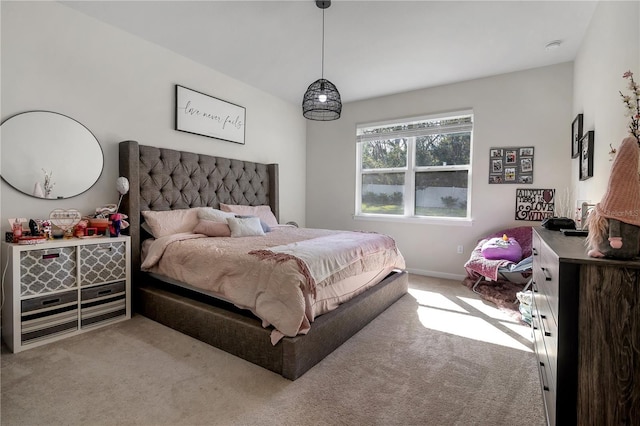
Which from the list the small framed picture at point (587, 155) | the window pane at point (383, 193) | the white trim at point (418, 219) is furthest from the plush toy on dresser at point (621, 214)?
the window pane at point (383, 193)

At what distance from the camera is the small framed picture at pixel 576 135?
288cm

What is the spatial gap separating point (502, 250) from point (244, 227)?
2.80 meters

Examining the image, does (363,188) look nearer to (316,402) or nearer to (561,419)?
(316,402)

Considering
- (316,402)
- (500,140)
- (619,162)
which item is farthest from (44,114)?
(500,140)

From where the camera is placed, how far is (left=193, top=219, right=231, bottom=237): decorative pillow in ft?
9.80

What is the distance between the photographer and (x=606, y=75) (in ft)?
6.93

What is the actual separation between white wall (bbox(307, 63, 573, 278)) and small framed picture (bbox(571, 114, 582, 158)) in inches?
5.5

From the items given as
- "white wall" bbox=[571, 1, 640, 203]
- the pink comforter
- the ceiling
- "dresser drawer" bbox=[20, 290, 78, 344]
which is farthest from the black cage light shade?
"dresser drawer" bbox=[20, 290, 78, 344]

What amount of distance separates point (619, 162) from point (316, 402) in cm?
172

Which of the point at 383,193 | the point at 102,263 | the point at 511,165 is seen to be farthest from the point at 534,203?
the point at 102,263

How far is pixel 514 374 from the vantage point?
187 cm

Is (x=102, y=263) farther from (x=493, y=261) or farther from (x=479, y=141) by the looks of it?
(x=479, y=141)

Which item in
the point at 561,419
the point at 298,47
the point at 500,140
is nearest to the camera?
the point at 561,419

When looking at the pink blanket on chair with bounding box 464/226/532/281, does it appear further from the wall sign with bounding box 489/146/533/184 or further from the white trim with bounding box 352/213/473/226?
the wall sign with bounding box 489/146/533/184
